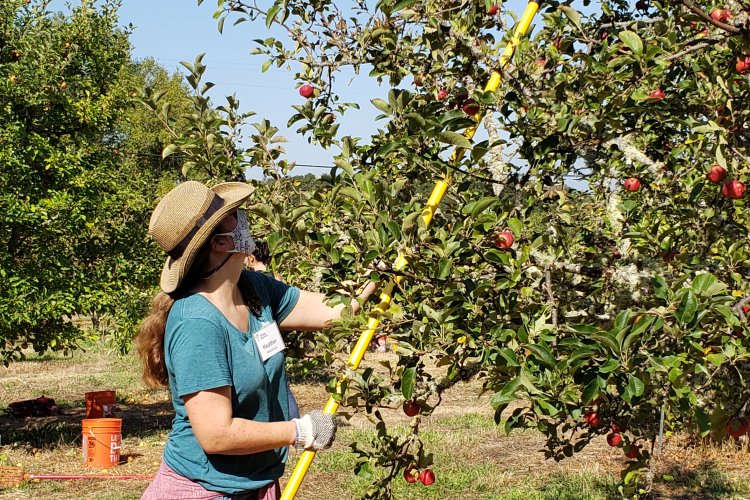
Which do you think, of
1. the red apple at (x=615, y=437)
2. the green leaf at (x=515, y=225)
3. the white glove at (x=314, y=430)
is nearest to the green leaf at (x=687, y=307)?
the green leaf at (x=515, y=225)

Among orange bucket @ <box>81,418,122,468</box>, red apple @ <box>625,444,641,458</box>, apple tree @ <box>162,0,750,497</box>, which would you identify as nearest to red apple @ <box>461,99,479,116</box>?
apple tree @ <box>162,0,750,497</box>

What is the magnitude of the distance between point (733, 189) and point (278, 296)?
1.55 meters

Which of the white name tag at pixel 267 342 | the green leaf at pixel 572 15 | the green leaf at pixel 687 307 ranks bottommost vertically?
the white name tag at pixel 267 342

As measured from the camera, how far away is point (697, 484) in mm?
5910

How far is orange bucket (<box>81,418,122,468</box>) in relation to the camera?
23.4 feet

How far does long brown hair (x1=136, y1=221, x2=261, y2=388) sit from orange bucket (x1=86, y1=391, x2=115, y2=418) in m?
5.80

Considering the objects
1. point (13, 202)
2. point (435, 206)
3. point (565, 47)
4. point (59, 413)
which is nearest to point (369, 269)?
point (435, 206)

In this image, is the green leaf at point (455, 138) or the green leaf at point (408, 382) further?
the green leaf at point (408, 382)

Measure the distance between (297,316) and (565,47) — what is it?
4.19 feet

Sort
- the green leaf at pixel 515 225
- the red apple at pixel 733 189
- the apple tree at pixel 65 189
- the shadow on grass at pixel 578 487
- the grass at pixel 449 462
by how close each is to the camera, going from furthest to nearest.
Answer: the apple tree at pixel 65 189, the grass at pixel 449 462, the shadow on grass at pixel 578 487, the red apple at pixel 733 189, the green leaf at pixel 515 225

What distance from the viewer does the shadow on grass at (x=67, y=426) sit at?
26.6 ft

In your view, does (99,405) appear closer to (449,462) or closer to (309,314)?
(449,462)

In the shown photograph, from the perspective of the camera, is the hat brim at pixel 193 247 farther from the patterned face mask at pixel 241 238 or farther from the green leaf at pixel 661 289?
the green leaf at pixel 661 289

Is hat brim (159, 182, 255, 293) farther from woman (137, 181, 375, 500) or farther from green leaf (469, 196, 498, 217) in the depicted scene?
green leaf (469, 196, 498, 217)
